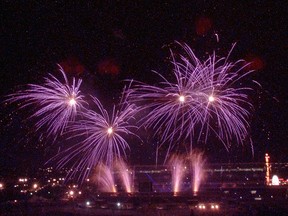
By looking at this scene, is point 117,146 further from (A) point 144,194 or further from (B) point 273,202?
(B) point 273,202

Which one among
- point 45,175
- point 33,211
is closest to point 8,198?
point 33,211

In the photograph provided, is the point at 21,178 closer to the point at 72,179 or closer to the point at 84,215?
the point at 72,179

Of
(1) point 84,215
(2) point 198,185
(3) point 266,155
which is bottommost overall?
(1) point 84,215

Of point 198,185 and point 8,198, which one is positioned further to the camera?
point 198,185

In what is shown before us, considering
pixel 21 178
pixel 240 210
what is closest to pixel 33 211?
pixel 240 210

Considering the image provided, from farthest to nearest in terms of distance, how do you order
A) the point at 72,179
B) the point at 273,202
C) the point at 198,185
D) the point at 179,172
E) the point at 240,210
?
the point at 72,179
the point at 179,172
the point at 198,185
the point at 273,202
the point at 240,210

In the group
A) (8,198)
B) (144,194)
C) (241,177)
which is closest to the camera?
(144,194)

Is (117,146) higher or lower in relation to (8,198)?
higher

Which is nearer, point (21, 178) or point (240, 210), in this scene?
point (240, 210)

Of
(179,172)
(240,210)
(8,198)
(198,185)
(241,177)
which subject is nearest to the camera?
(240,210)
